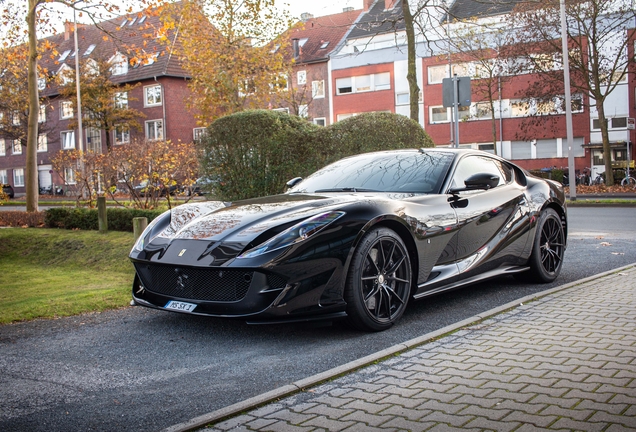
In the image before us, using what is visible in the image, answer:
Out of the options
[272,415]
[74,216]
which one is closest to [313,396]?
[272,415]

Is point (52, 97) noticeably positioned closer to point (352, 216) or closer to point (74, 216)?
point (74, 216)

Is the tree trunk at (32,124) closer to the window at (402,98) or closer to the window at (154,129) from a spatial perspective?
the window at (402,98)

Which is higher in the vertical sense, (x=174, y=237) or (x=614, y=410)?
(x=174, y=237)

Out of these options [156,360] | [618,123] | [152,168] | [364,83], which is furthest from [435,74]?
[156,360]

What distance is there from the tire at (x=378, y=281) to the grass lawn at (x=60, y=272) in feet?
9.08

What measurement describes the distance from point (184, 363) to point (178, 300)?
662mm

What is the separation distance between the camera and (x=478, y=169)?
261 inches

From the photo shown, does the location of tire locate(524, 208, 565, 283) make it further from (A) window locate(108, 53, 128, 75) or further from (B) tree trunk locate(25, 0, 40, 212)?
(A) window locate(108, 53, 128, 75)

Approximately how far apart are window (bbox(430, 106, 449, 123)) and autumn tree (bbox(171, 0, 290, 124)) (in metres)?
19.4

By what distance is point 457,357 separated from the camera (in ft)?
14.1

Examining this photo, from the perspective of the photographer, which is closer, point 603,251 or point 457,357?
point 457,357

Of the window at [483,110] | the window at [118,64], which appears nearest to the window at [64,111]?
the window at [118,64]

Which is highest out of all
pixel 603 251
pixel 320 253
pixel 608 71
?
pixel 608 71

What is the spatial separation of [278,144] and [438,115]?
36.6 meters
